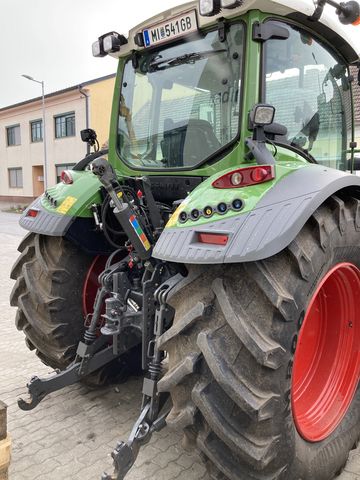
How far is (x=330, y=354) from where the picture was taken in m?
2.69

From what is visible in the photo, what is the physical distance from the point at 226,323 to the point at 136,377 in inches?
75.8

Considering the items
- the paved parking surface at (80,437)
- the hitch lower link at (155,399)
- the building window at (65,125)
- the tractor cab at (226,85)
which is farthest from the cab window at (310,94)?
the building window at (65,125)

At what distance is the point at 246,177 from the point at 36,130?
27.2 meters

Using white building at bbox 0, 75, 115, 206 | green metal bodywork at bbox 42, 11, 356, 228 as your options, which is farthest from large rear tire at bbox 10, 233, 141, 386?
white building at bbox 0, 75, 115, 206

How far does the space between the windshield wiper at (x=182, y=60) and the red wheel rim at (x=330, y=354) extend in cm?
145

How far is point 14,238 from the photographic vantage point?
13195 millimetres

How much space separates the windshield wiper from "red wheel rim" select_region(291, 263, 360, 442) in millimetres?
1451

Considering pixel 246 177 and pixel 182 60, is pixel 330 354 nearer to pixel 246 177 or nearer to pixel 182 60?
pixel 246 177

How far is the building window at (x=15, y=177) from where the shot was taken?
95.2 feet

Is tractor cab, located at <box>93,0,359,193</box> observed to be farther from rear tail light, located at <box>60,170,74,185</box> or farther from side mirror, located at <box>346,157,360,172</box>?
rear tail light, located at <box>60,170,74,185</box>

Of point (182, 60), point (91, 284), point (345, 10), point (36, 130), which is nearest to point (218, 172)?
point (182, 60)

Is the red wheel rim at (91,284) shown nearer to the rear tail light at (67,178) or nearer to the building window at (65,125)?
the rear tail light at (67,178)

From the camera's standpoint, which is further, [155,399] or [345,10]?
[345,10]

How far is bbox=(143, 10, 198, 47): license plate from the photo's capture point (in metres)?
2.58
